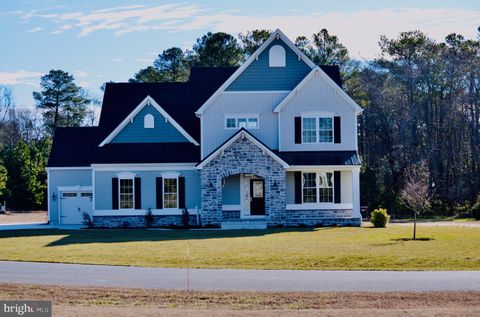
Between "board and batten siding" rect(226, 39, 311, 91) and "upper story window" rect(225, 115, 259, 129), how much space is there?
4.89 feet

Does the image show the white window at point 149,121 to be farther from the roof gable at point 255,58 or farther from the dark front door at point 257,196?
the dark front door at point 257,196

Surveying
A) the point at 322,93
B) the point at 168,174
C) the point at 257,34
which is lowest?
the point at 168,174

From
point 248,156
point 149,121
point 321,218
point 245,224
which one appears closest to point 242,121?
point 248,156

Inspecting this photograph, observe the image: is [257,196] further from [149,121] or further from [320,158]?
[149,121]

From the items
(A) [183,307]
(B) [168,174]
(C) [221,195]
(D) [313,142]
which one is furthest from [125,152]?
(A) [183,307]

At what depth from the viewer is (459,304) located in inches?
643

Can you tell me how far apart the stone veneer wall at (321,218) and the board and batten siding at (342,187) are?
1.95 ft

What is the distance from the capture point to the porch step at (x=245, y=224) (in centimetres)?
3875

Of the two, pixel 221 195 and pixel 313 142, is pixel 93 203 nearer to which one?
pixel 221 195

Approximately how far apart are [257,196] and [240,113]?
4.51 meters

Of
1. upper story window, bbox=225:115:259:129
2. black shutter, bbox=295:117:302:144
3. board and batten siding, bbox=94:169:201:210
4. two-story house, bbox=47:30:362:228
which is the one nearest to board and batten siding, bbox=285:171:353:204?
two-story house, bbox=47:30:362:228

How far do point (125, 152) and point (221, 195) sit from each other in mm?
6164

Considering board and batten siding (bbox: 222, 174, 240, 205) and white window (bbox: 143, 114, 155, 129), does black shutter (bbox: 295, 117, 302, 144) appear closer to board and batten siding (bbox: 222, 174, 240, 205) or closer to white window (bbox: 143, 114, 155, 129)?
board and batten siding (bbox: 222, 174, 240, 205)

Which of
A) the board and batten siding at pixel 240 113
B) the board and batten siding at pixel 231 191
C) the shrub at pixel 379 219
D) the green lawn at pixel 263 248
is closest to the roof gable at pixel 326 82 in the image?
the board and batten siding at pixel 240 113
